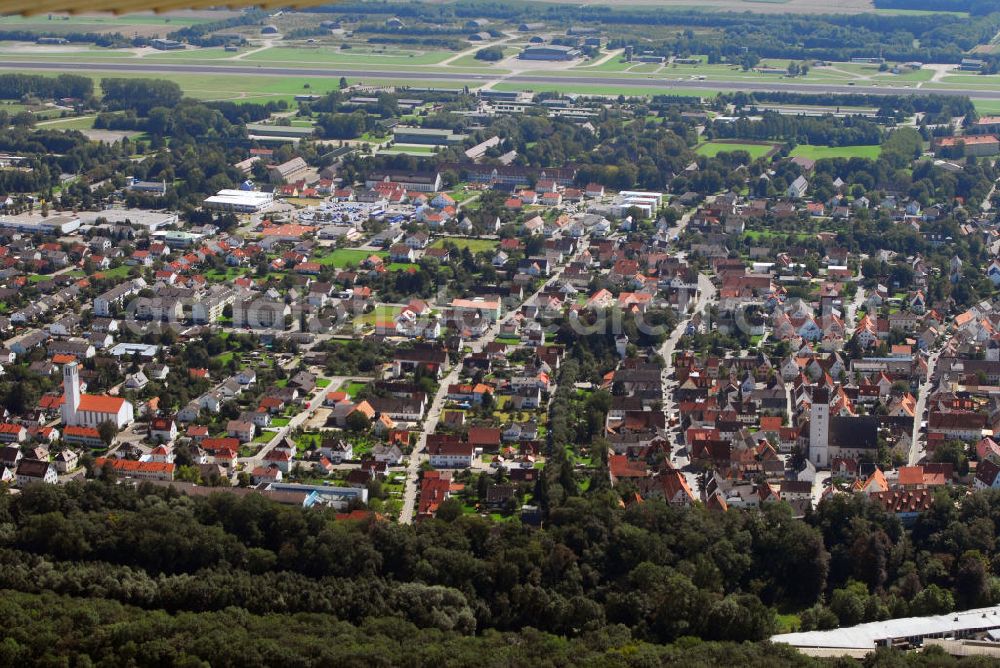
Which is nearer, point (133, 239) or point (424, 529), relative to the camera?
point (424, 529)

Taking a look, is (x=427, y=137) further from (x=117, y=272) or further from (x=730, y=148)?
(x=117, y=272)

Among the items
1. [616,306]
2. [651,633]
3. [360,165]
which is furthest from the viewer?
[360,165]

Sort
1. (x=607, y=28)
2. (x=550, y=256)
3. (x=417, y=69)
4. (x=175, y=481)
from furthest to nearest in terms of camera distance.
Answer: (x=607, y=28) < (x=417, y=69) < (x=550, y=256) < (x=175, y=481)

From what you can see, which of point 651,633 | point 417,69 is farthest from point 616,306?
point 417,69

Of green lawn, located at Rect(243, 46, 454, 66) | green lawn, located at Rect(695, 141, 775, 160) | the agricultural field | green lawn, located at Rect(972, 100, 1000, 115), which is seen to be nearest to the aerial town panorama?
green lawn, located at Rect(972, 100, 1000, 115)

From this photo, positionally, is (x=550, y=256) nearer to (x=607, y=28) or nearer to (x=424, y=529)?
(x=424, y=529)

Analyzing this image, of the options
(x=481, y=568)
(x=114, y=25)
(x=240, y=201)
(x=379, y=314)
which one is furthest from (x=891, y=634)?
(x=114, y=25)
